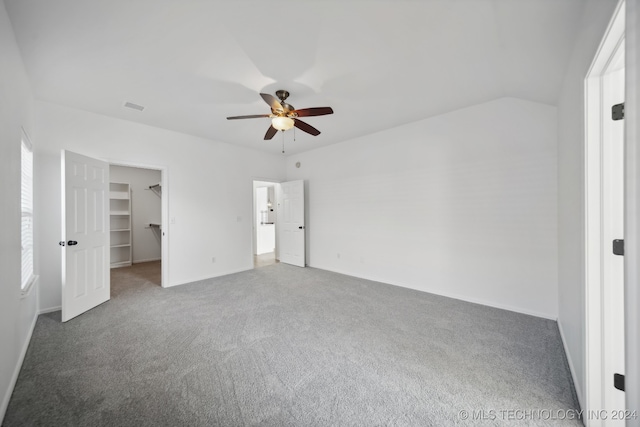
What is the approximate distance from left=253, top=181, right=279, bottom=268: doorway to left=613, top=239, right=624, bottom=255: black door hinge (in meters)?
5.32

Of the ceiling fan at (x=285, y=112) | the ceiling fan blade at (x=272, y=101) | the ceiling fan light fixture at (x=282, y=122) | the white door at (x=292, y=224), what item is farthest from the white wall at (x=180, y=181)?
the ceiling fan blade at (x=272, y=101)

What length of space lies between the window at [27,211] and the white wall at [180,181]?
10.9 inches

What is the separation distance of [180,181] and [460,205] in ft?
14.8

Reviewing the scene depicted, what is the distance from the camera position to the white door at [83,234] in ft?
9.50

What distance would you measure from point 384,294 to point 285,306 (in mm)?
1511

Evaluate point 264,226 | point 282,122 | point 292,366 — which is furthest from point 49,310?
point 264,226

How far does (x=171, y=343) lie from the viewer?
2375 millimetres

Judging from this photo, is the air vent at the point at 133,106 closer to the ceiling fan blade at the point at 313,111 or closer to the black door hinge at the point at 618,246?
the ceiling fan blade at the point at 313,111

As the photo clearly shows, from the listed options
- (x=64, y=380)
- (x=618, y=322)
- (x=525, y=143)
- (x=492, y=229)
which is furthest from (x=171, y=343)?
(x=525, y=143)

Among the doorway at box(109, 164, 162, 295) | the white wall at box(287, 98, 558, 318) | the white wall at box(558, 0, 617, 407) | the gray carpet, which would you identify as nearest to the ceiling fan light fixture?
the white wall at box(287, 98, 558, 318)

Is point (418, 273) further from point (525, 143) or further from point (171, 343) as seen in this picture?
point (171, 343)

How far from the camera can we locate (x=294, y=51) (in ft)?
6.94

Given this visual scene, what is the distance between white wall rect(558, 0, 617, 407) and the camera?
1416mm

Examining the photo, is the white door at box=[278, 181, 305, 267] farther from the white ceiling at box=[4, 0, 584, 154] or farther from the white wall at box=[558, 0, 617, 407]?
the white wall at box=[558, 0, 617, 407]
